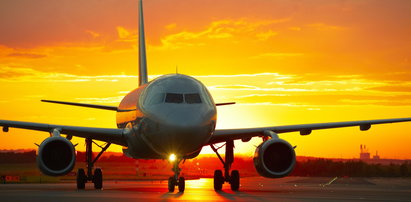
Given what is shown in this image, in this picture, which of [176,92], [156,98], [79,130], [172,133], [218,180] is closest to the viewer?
[172,133]

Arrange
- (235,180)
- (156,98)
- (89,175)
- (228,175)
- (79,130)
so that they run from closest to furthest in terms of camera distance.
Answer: (156,98) < (79,130) < (235,180) < (228,175) < (89,175)

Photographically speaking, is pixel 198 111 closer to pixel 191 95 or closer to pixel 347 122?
pixel 191 95

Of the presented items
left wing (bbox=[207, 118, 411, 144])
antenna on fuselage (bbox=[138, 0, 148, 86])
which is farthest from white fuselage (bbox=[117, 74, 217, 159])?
antenna on fuselage (bbox=[138, 0, 148, 86])

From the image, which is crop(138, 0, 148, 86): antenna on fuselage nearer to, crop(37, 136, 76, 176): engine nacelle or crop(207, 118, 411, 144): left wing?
crop(207, 118, 411, 144): left wing

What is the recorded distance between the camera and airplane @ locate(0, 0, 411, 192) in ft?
72.2

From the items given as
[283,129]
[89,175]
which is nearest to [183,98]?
[283,129]

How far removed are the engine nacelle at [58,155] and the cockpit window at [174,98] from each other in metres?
3.89

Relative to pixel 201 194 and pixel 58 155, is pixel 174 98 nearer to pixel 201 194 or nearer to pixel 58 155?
pixel 201 194

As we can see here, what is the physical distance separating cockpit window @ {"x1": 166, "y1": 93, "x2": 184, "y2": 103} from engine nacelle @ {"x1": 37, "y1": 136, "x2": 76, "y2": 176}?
12.8 feet

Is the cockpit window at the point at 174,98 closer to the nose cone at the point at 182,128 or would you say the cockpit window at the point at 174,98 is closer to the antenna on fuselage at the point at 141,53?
the nose cone at the point at 182,128

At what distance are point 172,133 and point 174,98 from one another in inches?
61.3

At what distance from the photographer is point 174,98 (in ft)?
74.5

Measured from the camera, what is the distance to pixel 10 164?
66.0m

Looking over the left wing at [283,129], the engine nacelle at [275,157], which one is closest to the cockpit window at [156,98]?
the left wing at [283,129]
